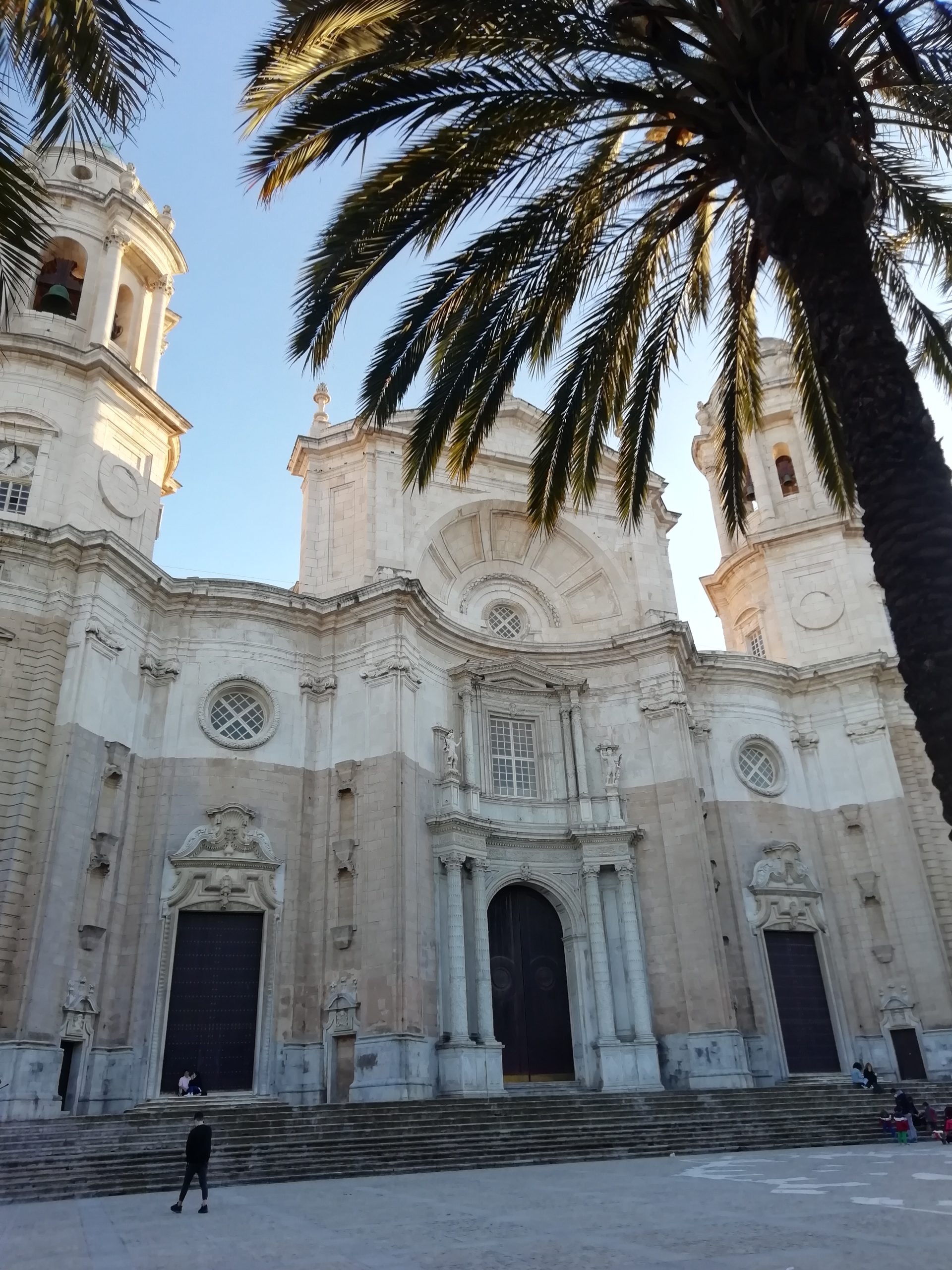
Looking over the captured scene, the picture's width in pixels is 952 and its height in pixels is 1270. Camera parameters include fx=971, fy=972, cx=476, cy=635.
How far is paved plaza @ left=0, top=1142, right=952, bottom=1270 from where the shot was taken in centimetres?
779

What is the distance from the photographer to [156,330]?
98.1ft

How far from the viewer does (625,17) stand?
9141 millimetres

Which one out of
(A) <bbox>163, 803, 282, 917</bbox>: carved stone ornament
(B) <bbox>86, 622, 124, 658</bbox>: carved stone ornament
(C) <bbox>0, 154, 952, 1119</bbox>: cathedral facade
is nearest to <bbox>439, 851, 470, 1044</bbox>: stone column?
(C) <bbox>0, 154, 952, 1119</bbox>: cathedral facade

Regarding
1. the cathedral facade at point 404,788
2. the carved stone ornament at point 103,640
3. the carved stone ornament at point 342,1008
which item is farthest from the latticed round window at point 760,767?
the carved stone ornament at point 103,640

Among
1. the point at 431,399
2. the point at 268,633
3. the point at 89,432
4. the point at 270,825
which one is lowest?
the point at 270,825

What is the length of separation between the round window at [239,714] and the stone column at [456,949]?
573 cm

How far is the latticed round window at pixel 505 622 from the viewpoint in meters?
31.8

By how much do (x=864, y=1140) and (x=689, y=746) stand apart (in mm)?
11247

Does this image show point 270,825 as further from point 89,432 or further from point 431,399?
point 431,399

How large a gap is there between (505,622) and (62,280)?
1685 cm

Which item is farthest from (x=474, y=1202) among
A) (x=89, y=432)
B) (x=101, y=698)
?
(x=89, y=432)

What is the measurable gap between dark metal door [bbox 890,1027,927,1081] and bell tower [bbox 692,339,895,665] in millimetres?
11403

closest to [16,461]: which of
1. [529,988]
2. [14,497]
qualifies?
[14,497]

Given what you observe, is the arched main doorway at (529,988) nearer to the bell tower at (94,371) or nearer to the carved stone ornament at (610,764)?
the carved stone ornament at (610,764)
